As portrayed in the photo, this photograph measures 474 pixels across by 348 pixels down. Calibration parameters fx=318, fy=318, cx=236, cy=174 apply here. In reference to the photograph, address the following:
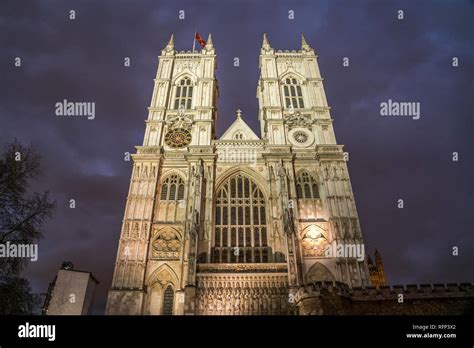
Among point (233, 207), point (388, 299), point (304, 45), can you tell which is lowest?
point (388, 299)

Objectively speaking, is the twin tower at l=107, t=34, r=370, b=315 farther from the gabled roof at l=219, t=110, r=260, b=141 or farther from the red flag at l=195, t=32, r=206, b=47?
the red flag at l=195, t=32, r=206, b=47

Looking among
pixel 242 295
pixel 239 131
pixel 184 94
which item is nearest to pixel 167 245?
pixel 242 295

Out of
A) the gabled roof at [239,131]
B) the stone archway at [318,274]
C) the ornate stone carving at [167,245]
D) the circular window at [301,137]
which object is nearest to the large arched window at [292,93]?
the circular window at [301,137]

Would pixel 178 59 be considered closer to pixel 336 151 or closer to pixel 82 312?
pixel 336 151

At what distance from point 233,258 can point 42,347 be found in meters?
19.1

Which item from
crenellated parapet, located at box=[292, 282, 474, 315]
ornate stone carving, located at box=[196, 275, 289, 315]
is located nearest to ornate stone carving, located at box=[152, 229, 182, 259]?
ornate stone carving, located at box=[196, 275, 289, 315]

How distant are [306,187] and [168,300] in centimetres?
1584

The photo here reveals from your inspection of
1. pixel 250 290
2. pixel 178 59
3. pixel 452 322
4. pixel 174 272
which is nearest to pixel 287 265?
pixel 250 290

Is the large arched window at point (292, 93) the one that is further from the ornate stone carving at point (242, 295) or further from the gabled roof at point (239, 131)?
the ornate stone carving at point (242, 295)

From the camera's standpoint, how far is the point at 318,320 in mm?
8789

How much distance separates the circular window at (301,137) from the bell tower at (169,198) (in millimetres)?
8720

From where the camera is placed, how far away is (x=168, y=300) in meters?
24.6

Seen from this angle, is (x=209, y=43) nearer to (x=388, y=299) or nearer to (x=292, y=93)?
(x=292, y=93)

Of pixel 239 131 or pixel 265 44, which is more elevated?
pixel 265 44
